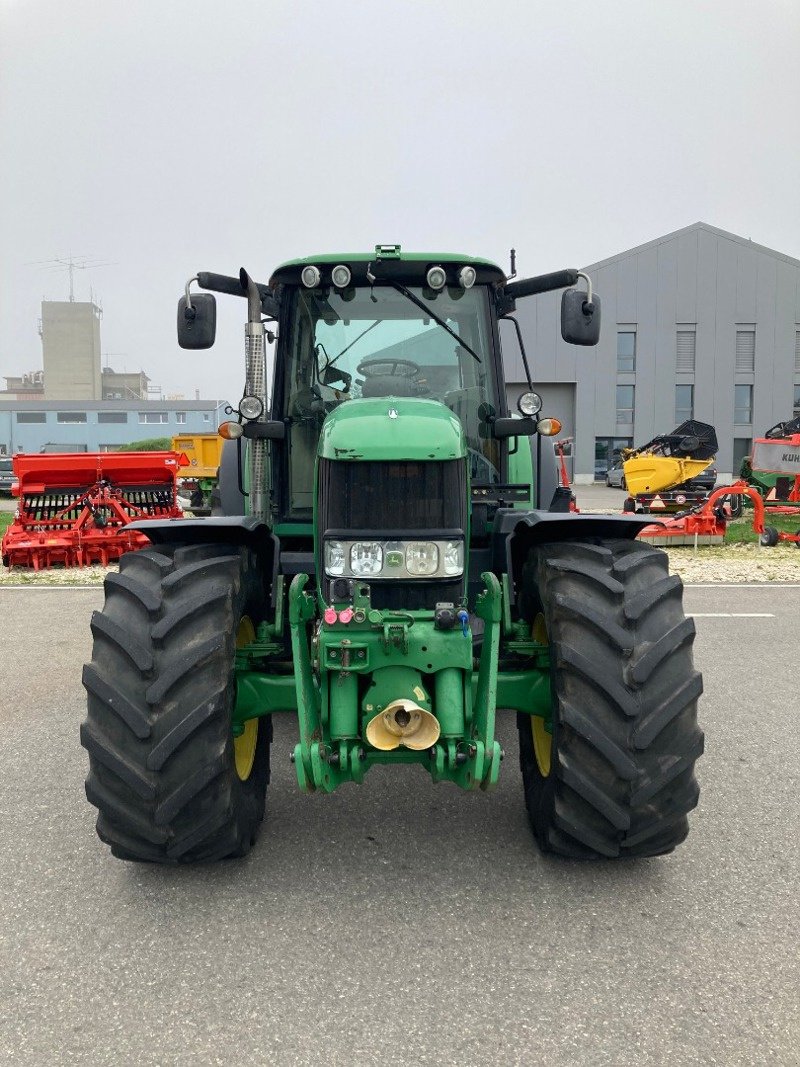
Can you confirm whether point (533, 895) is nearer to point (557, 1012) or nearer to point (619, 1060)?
point (557, 1012)

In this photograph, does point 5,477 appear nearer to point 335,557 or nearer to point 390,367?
point 390,367

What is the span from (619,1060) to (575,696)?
3.46 feet

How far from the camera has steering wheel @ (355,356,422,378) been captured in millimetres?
4180

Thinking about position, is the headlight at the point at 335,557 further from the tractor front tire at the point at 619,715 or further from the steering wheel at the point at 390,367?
the steering wheel at the point at 390,367

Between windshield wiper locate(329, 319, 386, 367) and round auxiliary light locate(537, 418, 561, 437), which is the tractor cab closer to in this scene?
windshield wiper locate(329, 319, 386, 367)

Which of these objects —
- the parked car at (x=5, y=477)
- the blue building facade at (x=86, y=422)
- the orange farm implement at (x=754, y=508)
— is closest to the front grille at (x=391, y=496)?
the orange farm implement at (x=754, y=508)

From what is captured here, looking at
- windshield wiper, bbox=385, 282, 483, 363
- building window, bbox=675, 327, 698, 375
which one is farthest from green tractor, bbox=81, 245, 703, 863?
building window, bbox=675, 327, 698, 375

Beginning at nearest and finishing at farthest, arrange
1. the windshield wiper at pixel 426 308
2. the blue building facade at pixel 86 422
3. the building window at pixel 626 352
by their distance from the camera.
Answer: the windshield wiper at pixel 426 308 < the building window at pixel 626 352 < the blue building facade at pixel 86 422

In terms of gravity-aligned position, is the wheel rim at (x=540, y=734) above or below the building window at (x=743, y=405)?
below

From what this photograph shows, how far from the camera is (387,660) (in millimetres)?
2838

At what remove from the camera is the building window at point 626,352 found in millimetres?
40781

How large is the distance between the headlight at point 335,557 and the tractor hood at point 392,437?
0.32 metres

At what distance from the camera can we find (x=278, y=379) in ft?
13.8

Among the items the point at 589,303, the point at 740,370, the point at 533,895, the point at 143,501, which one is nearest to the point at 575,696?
the point at 533,895
